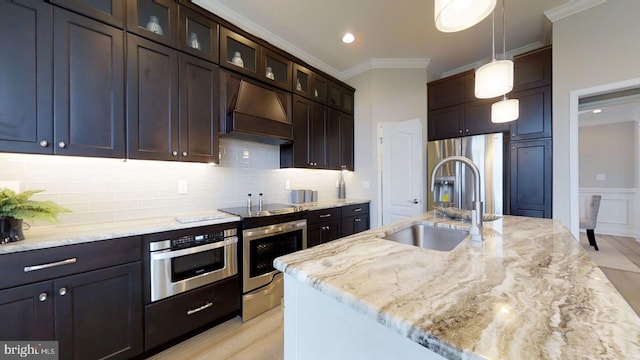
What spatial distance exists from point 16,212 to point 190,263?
97cm

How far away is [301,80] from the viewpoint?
3.13 m

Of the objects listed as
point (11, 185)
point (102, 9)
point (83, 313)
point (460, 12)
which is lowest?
point (83, 313)

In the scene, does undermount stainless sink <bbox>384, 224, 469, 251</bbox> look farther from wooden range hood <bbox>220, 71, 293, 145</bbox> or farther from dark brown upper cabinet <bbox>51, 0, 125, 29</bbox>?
dark brown upper cabinet <bbox>51, 0, 125, 29</bbox>

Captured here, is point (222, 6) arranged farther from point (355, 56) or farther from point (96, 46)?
point (355, 56)

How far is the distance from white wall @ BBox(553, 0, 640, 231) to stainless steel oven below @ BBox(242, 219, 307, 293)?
2.99 metres

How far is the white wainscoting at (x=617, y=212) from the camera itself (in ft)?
15.6

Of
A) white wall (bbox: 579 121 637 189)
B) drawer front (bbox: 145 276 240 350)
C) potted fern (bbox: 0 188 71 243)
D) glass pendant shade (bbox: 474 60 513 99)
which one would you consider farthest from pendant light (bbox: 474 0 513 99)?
white wall (bbox: 579 121 637 189)

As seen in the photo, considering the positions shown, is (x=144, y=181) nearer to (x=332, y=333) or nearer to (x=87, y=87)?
(x=87, y=87)

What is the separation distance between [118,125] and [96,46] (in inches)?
21.2

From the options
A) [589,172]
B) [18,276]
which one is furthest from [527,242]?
[589,172]

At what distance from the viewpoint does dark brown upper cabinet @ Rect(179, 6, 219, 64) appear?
205 centimetres

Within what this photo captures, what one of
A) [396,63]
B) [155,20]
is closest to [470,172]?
[396,63]

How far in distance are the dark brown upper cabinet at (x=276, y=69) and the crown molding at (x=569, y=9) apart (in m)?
2.95

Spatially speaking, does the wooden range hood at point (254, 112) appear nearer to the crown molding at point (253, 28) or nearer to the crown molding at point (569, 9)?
the crown molding at point (253, 28)
